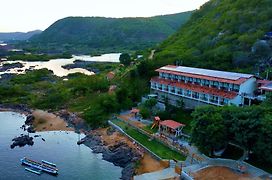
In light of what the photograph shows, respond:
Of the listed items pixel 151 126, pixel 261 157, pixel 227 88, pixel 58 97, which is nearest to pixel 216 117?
pixel 261 157

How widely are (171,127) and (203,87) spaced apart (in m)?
8.73

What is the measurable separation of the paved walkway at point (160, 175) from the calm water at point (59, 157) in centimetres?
385

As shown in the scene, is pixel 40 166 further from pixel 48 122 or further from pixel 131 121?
pixel 48 122

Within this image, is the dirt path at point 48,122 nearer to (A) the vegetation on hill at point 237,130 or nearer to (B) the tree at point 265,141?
(A) the vegetation on hill at point 237,130

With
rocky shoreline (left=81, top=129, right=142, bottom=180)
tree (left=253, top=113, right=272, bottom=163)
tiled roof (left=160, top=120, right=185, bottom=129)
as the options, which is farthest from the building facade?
rocky shoreline (left=81, top=129, right=142, bottom=180)

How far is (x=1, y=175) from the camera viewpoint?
39625 mm

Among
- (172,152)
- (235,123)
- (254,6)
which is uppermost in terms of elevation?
(254,6)

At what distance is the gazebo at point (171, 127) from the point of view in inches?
1740

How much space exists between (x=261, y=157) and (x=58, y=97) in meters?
46.6

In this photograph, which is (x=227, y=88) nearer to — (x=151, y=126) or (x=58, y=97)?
(x=151, y=126)

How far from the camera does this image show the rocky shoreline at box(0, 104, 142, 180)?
135 ft

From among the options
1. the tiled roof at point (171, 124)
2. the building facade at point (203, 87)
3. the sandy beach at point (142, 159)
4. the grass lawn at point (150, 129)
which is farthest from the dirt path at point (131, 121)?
the building facade at point (203, 87)

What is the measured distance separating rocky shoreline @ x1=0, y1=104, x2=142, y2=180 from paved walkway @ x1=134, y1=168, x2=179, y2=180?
7.10 ft

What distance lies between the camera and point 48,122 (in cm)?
5894
